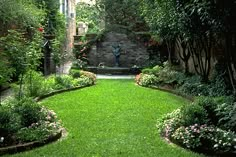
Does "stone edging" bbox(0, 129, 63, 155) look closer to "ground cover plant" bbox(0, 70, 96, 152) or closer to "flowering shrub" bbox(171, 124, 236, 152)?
"ground cover plant" bbox(0, 70, 96, 152)

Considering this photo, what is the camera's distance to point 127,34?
17328mm

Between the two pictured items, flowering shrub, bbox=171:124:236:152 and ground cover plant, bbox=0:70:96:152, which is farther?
ground cover plant, bbox=0:70:96:152

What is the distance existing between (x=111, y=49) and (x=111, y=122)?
10738mm

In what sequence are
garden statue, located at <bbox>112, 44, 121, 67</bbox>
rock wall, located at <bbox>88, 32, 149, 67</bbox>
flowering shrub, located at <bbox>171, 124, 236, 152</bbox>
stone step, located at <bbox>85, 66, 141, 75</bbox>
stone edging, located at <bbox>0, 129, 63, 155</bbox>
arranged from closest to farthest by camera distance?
flowering shrub, located at <bbox>171, 124, 236, 152</bbox> → stone edging, located at <bbox>0, 129, 63, 155</bbox> → stone step, located at <bbox>85, 66, 141, 75</bbox> → garden statue, located at <bbox>112, 44, 121, 67</bbox> → rock wall, located at <bbox>88, 32, 149, 67</bbox>

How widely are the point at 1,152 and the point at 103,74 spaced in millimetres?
11169

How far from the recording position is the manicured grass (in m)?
5.03

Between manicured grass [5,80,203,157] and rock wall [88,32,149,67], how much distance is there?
592 cm

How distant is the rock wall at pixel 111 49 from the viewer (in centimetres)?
1720

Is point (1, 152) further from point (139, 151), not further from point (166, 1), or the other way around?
point (166, 1)

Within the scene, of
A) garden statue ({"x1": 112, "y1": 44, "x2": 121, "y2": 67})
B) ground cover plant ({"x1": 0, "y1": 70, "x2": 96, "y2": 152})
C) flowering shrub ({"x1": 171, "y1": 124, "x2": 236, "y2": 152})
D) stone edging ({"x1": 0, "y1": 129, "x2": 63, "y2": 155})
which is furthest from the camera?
garden statue ({"x1": 112, "y1": 44, "x2": 121, "y2": 67})

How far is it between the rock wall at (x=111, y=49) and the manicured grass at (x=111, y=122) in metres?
5.92

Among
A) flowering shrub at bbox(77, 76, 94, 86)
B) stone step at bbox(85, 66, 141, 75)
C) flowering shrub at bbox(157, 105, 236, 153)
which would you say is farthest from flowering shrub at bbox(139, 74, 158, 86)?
flowering shrub at bbox(157, 105, 236, 153)

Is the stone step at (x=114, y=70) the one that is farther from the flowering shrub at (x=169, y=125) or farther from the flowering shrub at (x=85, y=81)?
the flowering shrub at (x=169, y=125)

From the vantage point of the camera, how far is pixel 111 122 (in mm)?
6746
